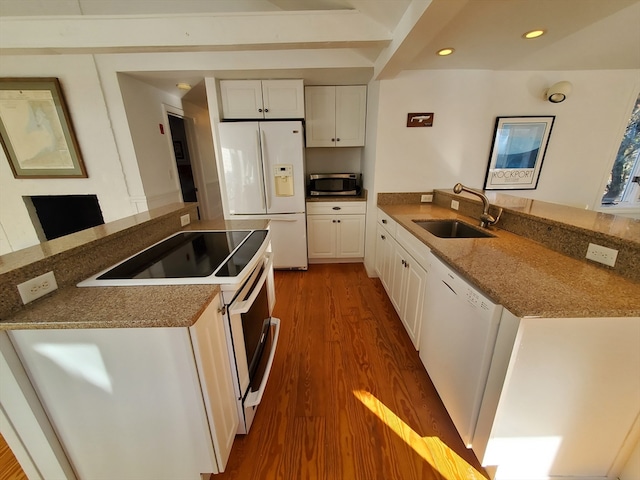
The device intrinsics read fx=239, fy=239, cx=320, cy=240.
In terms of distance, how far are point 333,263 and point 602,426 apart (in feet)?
8.25

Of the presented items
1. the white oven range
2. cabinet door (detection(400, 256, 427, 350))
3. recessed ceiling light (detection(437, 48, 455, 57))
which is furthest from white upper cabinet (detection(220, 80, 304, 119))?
cabinet door (detection(400, 256, 427, 350))

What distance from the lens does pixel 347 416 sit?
132 cm

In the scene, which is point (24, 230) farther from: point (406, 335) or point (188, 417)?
point (406, 335)

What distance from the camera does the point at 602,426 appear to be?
0.92 m

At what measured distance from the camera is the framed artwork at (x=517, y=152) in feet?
8.11

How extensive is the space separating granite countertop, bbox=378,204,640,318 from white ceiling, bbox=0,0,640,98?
119 cm

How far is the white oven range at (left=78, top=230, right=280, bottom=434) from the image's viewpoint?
0.97 meters

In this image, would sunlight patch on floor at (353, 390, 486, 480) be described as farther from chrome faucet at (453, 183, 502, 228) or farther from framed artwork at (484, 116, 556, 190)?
framed artwork at (484, 116, 556, 190)

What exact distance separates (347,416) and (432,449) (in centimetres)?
43

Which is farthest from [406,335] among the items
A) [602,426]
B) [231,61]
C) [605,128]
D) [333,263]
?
[605,128]

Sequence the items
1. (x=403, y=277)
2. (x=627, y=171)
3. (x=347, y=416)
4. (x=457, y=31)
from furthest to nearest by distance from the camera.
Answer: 1. (x=627, y=171)
2. (x=403, y=277)
3. (x=457, y=31)
4. (x=347, y=416)

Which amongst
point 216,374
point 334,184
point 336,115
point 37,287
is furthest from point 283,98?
point 216,374

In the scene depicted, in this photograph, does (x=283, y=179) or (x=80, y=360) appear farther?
(x=283, y=179)

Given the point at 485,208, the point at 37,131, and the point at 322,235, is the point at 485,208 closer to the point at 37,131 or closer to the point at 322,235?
the point at 322,235
